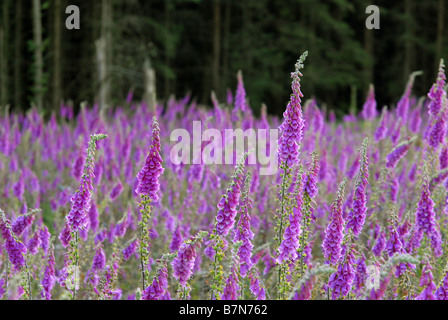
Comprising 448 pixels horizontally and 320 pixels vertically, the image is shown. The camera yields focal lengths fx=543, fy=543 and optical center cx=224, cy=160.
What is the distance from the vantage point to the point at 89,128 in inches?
311

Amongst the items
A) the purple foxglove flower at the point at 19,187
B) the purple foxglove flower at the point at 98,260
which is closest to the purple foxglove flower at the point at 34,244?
the purple foxglove flower at the point at 98,260

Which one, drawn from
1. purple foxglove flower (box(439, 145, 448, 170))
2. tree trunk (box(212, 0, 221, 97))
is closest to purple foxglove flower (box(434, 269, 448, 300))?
purple foxglove flower (box(439, 145, 448, 170))

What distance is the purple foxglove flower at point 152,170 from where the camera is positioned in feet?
7.91

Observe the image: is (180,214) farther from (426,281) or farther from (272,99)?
(272,99)

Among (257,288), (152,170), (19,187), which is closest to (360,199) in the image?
(257,288)

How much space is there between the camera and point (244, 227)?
7.97 feet

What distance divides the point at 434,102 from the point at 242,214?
224cm

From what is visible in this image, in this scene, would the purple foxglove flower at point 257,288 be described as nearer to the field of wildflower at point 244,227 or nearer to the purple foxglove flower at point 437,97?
the field of wildflower at point 244,227

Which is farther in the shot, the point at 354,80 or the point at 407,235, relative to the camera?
the point at 354,80

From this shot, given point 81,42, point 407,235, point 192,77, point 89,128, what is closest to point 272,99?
point 192,77

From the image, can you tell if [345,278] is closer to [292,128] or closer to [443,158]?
[292,128]

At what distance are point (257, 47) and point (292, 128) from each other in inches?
837

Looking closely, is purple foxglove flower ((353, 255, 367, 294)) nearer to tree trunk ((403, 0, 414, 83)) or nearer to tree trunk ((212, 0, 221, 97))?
tree trunk ((212, 0, 221, 97))

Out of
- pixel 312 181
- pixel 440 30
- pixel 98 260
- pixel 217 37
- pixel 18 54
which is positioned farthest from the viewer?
pixel 217 37
